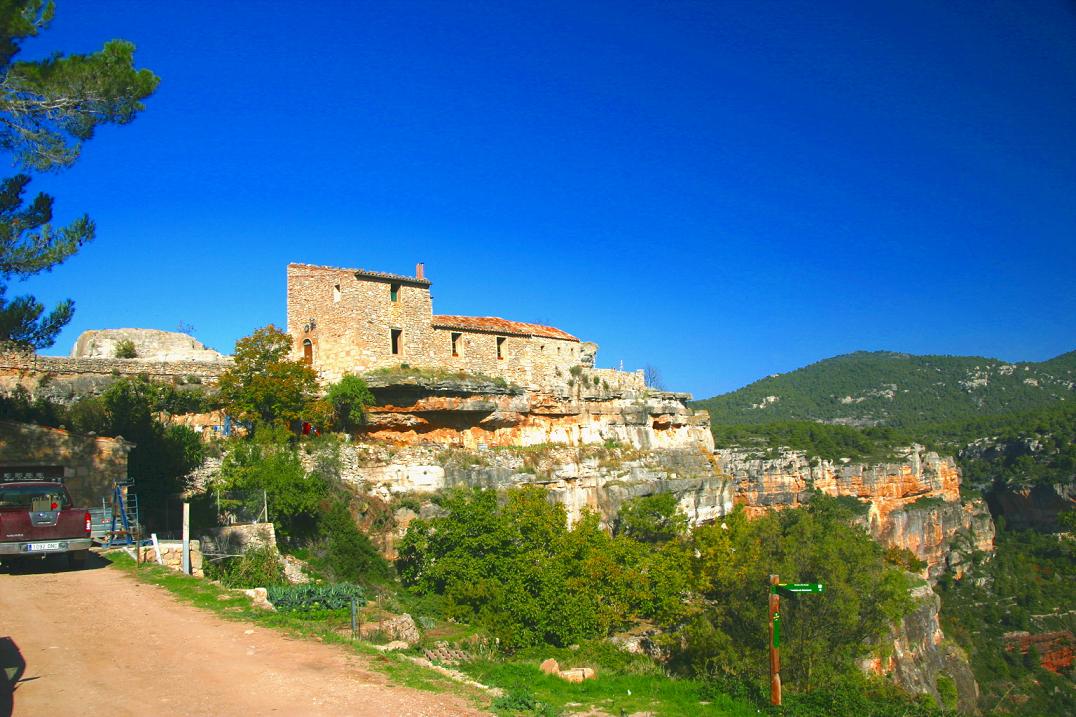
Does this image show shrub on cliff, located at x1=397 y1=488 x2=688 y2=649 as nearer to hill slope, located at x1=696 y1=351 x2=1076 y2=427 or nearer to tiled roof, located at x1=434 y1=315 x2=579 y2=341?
tiled roof, located at x1=434 y1=315 x2=579 y2=341

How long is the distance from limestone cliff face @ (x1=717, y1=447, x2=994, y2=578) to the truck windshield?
224ft

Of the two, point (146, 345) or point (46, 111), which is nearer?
point (46, 111)

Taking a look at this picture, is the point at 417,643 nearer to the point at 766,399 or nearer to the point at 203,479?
the point at 203,479

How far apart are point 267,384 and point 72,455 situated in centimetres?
980

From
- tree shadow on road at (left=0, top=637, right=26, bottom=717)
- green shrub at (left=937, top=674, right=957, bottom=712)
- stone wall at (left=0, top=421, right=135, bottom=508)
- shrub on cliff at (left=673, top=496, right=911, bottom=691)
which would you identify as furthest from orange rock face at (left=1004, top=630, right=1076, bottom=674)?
tree shadow on road at (left=0, top=637, right=26, bottom=717)

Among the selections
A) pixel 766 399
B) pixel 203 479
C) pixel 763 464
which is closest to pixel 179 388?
pixel 203 479

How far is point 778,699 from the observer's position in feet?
45.7

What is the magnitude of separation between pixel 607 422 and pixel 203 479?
74.1ft

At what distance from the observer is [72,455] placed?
18.4m

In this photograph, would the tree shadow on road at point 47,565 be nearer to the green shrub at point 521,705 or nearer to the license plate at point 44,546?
the license plate at point 44,546

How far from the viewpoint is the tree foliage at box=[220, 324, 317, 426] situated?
2816cm

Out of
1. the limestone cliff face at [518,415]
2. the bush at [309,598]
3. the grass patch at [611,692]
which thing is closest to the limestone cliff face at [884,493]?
the limestone cliff face at [518,415]

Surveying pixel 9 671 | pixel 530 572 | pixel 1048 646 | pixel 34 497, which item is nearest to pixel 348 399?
pixel 530 572

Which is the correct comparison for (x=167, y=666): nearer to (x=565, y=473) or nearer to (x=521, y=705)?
(x=521, y=705)
